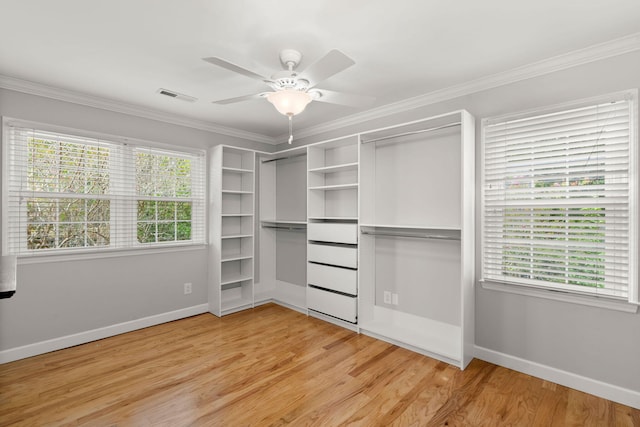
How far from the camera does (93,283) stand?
3303mm

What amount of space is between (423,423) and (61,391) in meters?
2.64

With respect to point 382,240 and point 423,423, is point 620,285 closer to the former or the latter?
point 423,423

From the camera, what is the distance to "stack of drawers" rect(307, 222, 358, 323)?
3.51 metres

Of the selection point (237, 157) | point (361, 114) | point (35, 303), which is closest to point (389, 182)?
point (361, 114)

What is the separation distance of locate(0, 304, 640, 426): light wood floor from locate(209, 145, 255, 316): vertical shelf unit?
3.40 ft

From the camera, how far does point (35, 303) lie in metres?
2.97

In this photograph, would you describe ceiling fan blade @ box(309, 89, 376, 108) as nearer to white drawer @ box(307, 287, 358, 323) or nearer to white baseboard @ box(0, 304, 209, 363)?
white drawer @ box(307, 287, 358, 323)

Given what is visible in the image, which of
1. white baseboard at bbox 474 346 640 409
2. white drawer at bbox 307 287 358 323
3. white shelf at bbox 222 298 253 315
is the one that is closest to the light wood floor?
white baseboard at bbox 474 346 640 409

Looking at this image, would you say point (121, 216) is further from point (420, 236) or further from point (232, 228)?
point (420, 236)

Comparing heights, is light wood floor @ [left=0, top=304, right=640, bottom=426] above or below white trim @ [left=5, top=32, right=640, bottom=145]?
below

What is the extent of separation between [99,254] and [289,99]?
2.72 meters


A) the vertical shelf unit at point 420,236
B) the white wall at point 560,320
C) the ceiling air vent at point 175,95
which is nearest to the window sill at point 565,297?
the white wall at point 560,320

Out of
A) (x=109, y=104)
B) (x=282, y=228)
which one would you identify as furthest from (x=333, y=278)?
(x=109, y=104)

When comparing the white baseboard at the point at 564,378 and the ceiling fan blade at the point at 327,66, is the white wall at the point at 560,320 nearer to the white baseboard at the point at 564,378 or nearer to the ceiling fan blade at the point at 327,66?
the white baseboard at the point at 564,378
